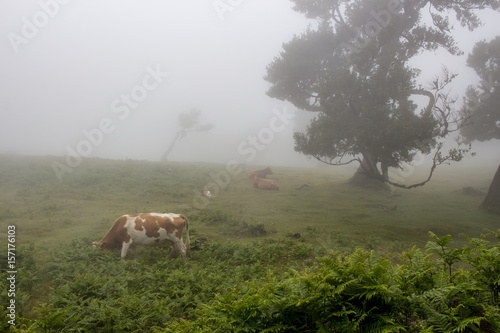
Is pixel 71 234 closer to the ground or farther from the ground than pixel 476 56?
closer to the ground

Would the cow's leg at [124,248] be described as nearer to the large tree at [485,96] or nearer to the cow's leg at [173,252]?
the cow's leg at [173,252]

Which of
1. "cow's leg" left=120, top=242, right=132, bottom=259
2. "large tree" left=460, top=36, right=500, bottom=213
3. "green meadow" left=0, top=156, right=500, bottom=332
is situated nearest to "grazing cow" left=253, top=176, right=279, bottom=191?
"green meadow" left=0, top=156, right=500, bottom=332

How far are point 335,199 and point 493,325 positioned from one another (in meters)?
18.3

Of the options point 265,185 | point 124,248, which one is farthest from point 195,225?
point 265,185

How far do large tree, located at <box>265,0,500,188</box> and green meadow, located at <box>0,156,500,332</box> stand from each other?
3026 mm

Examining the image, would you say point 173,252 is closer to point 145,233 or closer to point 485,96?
point 145,233

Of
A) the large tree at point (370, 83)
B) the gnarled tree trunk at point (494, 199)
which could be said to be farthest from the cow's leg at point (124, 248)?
the gnarled tree trunk at point (494, 199)

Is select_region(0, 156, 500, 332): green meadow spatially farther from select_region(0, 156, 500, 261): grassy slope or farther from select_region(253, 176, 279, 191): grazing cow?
→ select_region(253, 176, 279, 191): grazing cow

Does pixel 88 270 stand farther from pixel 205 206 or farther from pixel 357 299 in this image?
pixel 205 206

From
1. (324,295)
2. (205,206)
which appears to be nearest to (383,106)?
(205,206)

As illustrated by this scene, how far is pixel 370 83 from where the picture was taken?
20109 millimetres

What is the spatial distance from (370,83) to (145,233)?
16516mm

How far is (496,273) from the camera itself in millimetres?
4109

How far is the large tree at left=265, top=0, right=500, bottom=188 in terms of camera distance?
18.5 metres
